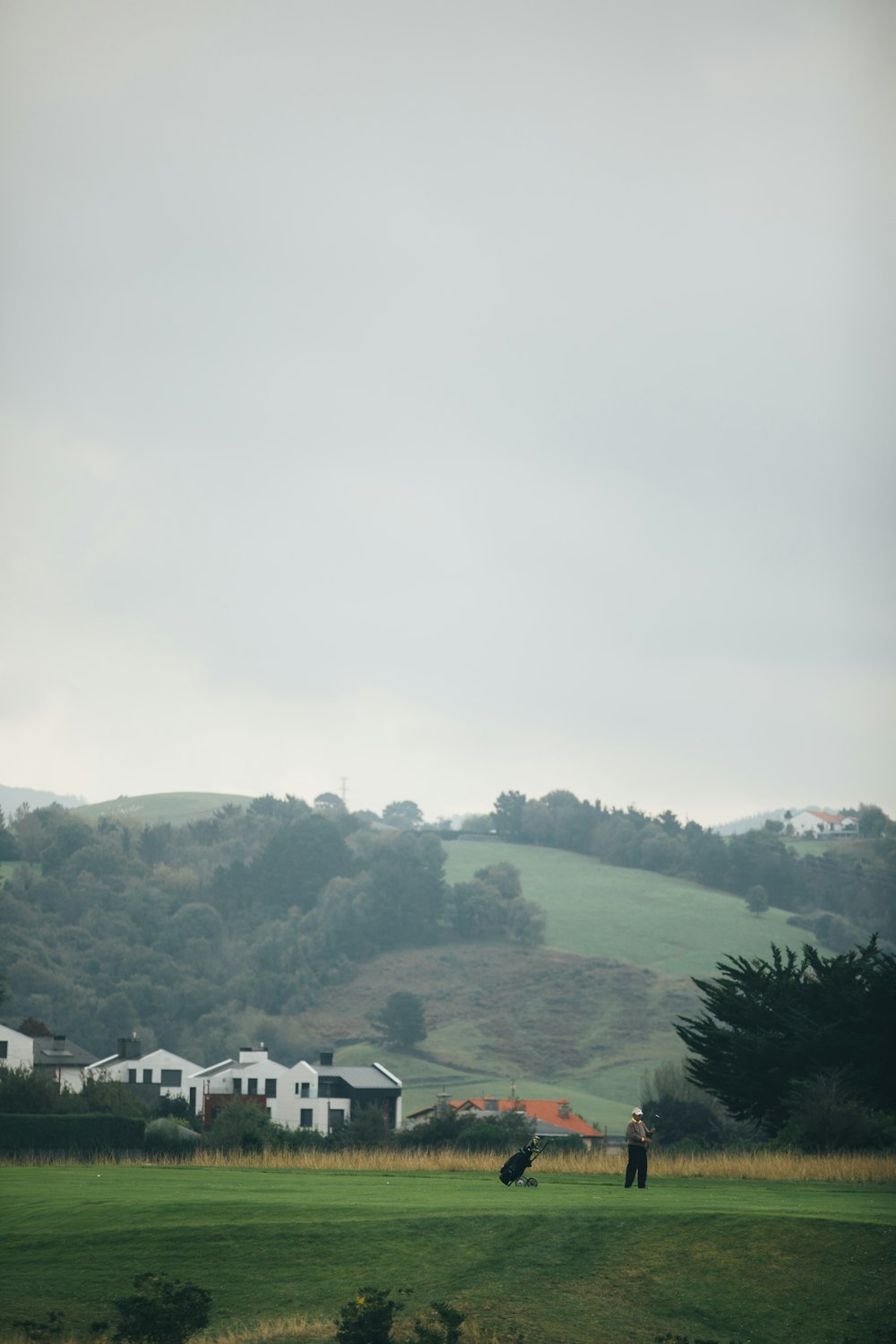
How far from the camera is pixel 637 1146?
2919cm

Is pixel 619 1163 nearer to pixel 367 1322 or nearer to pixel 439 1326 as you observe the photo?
pixel 439 1326

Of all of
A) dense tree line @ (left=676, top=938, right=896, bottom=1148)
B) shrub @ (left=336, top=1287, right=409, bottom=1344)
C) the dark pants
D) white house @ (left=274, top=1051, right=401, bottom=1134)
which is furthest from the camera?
white house @ (left=274, top=1051, right=401, bottom=1134)

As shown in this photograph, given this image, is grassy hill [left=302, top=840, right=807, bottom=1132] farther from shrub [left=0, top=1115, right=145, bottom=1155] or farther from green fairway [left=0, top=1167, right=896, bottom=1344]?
green fairway [left=0, top=1167, right=896, bottom=1344]

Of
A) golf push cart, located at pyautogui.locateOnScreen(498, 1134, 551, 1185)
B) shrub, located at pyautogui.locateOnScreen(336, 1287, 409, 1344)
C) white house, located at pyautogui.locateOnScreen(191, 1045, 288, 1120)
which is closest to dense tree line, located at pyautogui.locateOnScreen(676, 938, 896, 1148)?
golf push cart, located at pyautogui.locateOnScreen(498, 1134, 551, 1185)

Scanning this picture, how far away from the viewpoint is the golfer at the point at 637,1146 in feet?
93.1

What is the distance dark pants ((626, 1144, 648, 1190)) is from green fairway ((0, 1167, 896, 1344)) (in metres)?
2.16

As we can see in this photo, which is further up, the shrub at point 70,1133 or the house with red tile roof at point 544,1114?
the shrub at point 70,1133

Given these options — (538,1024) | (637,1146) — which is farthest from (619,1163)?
(538,1024)

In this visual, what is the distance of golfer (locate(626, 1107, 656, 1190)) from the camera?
28.4 meters

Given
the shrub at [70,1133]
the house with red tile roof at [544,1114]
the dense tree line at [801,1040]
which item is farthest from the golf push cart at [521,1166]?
the house with red tile roof at [544,1114]

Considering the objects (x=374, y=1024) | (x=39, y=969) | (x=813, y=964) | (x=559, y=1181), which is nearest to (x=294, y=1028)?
(x=374, y=1024)

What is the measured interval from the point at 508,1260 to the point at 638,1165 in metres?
6.30

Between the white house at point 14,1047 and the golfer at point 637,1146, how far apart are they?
277ft

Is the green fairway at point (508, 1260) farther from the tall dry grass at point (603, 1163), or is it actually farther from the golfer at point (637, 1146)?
the tall dry grass at point (603, 1163)
